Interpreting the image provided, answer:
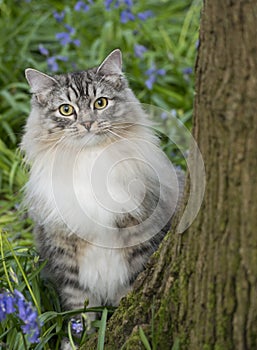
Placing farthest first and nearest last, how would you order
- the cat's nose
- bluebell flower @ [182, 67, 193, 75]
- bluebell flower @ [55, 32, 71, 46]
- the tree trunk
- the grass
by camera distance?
bluebell flower @ [182, 67, 193, 75], bluebell flower @ [55, 32, 71, 46], the grass, the cat's nose, the tree trunk

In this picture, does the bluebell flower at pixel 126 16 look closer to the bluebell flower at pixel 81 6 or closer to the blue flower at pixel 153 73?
the bluebell flower at pixel 81 6

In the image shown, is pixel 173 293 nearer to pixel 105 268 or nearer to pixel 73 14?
pixel 105 268

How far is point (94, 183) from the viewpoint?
3543 mm

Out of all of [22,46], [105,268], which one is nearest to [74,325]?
[105,268]

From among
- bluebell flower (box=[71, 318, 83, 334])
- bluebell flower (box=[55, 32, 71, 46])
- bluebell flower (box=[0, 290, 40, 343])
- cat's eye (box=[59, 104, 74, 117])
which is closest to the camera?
bluebell flower (box=[0, 290, 40, 343])

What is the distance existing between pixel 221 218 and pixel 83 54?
4.18 meters

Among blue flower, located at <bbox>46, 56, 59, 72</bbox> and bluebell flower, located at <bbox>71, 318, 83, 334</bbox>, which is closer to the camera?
bluebell flower, located at <bbox>71, 318, 83, 334</bbox>

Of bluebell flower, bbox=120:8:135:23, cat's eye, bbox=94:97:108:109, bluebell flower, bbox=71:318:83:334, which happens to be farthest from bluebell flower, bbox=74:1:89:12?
bluebell flower, bbox=71:318:83:334

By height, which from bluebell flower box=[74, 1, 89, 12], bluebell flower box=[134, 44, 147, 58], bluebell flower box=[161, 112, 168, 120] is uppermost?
bluebell flower box=[74, 1, 89, 12]

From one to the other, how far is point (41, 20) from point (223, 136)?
4.64 metres

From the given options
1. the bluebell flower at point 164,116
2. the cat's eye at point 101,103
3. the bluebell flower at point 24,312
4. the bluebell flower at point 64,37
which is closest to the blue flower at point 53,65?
the bluebell flower at point 64,37

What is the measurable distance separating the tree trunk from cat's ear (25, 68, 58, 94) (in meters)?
1.34

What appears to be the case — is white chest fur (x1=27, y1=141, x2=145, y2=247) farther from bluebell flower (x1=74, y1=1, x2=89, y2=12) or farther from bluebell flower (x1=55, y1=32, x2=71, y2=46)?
bluebell flower (x1=74, y1=1, x2=89, y2=12)

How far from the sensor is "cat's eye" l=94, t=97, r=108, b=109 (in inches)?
145
